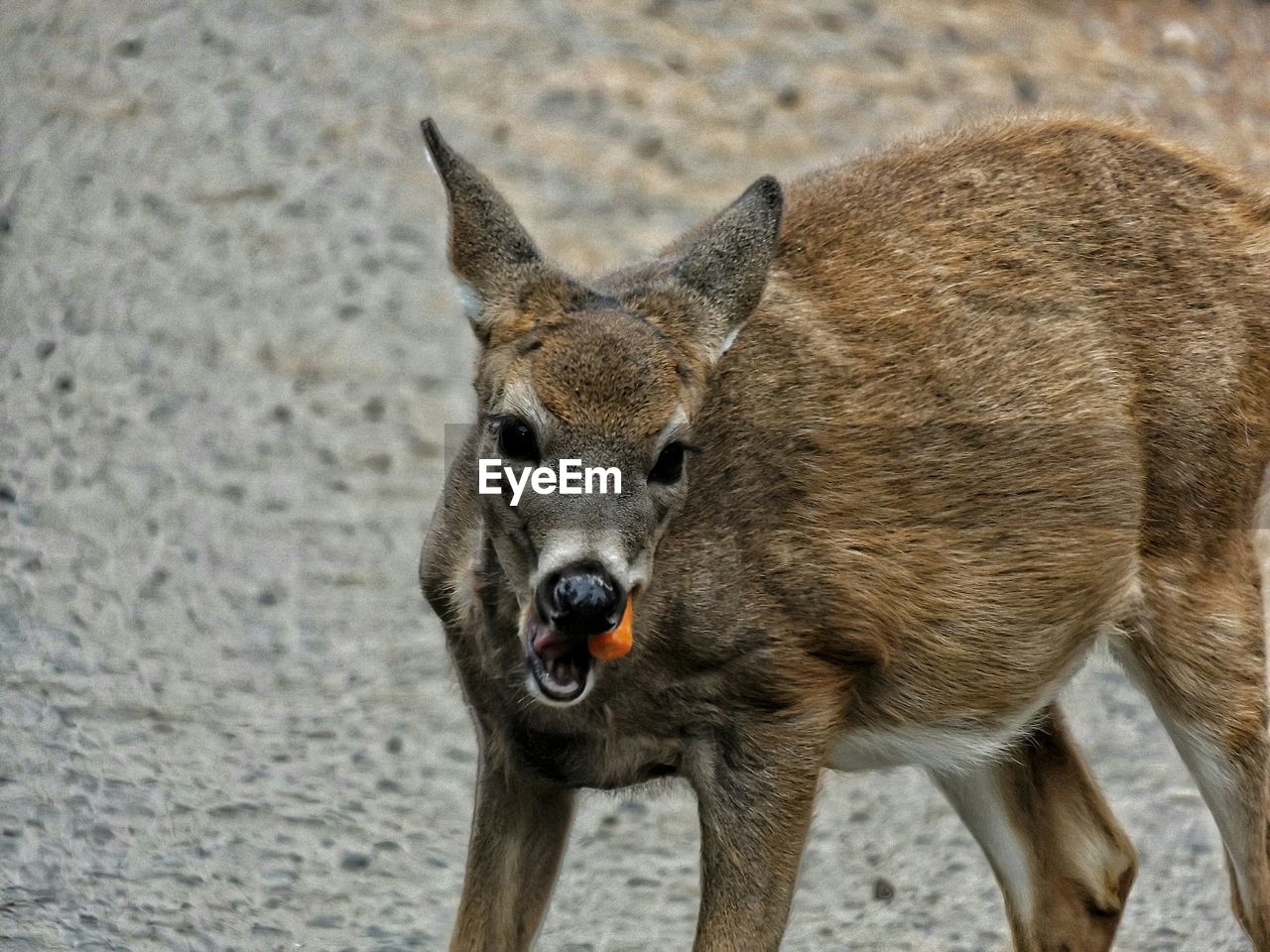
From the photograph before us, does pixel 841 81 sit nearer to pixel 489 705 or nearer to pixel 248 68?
pixel 248 68

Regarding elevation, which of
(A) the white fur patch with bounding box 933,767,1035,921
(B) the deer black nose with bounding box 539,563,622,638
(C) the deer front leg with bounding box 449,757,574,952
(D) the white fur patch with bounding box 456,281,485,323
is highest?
(D) the white fur patch with bounding box 456,281,485,323

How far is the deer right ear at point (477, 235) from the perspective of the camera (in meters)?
5.46

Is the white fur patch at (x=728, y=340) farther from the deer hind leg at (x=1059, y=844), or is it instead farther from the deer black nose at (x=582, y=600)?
the deer hind leg at (x=1059, y=844)

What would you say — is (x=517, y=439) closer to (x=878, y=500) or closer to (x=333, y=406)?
(x=878, y=500)

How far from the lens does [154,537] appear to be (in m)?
10.6

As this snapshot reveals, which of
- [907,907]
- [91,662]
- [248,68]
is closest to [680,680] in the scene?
[907,907]

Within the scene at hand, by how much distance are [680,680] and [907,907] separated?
305 centimetres

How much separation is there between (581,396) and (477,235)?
0.66 meters

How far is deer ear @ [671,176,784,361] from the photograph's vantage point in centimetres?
555

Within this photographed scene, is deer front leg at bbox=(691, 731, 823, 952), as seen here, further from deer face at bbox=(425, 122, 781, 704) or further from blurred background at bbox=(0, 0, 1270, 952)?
blurred background at bbox=(0, 0, 1270, 952)

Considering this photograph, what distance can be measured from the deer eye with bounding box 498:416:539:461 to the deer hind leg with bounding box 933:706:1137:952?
2.61 meters

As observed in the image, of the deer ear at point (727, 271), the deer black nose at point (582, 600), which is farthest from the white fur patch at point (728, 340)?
the deer black nose at point (582, 600)

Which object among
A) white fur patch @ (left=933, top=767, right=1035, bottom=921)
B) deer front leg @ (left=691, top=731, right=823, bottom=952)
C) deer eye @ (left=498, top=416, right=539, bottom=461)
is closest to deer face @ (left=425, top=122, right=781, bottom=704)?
deer eye @ (left=498, top=416, right=539, bottom=461)

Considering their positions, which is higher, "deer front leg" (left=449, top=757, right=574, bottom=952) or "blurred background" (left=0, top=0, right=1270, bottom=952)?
"blurred background" (left=0, top=0, right=1270, bottom=952)
